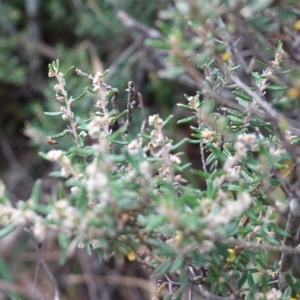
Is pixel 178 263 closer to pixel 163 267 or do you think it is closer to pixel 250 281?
pixel 163 267

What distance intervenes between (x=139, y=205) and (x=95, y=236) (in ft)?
0.22

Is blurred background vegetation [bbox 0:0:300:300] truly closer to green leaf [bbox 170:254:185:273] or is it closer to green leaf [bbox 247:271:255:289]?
green leaf [bbox 247:271:255:289]

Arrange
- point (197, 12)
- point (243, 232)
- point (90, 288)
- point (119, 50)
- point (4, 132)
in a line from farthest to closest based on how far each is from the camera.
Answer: point (4, 132) → point (119, 50) → point (90, 288) → point (243, 232) → point (197, 12)

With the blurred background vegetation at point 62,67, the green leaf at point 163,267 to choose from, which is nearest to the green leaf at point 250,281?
the green leaf at point 163,267

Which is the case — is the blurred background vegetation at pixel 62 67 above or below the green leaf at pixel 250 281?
below

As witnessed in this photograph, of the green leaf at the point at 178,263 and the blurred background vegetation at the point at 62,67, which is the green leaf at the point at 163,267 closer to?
the green leaf at the point at 178,263

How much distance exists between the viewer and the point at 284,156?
695 mm

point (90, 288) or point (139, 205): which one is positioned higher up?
point (139, 205)

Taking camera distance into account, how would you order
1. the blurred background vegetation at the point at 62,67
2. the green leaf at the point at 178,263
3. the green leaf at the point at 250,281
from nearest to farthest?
the green leaf at the point at 178,263, the green leaf at the point at 250,281, the blurred background vegetation at the point at 62,67

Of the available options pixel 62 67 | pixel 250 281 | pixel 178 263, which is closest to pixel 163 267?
pixel 178 263

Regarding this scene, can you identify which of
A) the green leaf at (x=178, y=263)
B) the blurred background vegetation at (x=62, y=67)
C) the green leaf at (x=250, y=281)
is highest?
the green leaf at (x=178, y=263)

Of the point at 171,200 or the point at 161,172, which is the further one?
the point at 161,172

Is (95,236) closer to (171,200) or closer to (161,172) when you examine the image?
(171,200)

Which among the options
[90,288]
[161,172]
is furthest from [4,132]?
[161,172]
